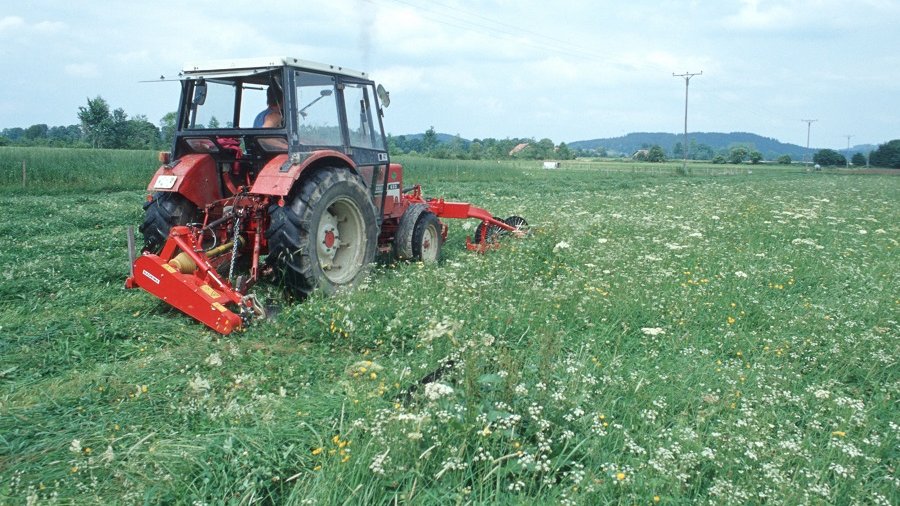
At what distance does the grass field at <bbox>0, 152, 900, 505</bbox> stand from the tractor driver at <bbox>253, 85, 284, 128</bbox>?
5.92 feet

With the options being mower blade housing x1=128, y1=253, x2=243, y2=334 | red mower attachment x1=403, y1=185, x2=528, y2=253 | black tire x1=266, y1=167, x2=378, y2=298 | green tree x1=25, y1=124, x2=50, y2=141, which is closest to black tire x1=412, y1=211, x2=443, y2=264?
red mower attachment x1=403, y1=185, x2=528, y2=253

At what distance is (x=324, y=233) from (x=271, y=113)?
4.71ft

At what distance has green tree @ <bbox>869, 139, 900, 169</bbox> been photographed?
69.3 metres

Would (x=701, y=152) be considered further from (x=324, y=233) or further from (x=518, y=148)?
(x=324, y=233)

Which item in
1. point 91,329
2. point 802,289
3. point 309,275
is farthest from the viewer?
point 802,289

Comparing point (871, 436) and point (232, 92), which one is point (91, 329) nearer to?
point (232, 92)

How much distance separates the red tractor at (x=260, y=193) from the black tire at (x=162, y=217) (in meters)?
0.01

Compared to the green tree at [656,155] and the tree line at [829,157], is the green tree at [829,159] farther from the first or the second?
the green tree at [656,155]

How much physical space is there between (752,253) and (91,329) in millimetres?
7334

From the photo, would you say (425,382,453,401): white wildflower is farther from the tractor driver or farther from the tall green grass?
the tall green grass

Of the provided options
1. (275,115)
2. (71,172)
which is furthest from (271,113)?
(71,172)

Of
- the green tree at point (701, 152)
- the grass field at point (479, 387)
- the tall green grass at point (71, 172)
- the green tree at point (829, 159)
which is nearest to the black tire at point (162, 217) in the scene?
the grass field at point (479, 387)

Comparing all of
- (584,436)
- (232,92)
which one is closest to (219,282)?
(232,92)

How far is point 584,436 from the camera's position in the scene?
11.3 ft
